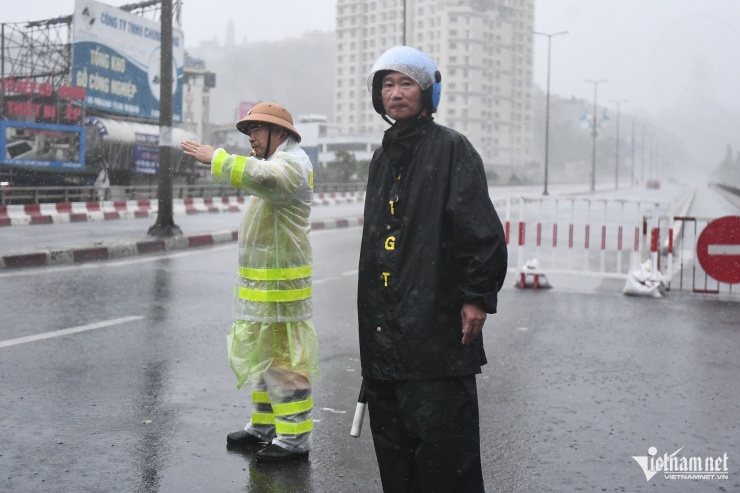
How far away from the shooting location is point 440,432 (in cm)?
292

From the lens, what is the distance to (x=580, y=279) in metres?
12.9

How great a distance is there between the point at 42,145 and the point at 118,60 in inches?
487

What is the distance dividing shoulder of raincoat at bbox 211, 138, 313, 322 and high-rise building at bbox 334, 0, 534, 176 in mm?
109093

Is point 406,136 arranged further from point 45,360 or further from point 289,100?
point 289,100

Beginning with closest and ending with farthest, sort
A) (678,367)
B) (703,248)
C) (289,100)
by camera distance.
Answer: (678,367) → (703,248) → (289,100)

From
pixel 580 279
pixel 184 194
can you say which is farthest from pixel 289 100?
pixel 580 279

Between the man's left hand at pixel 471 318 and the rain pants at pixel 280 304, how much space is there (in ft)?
4.70

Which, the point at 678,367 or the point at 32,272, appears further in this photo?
the point at 32,272

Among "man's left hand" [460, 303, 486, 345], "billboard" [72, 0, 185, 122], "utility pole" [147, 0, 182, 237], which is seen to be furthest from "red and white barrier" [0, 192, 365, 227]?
"man's left hand" [460, 303, 486, 345]

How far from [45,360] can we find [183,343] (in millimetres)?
1154

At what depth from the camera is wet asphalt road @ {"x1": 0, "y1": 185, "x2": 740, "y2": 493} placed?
4004 millimetres

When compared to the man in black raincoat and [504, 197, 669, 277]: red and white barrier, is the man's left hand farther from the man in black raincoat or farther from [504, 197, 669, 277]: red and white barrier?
[504, 197, 669, 277]: red and white barrier

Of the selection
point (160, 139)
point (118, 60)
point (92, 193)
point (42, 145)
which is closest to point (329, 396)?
point (160, 139)

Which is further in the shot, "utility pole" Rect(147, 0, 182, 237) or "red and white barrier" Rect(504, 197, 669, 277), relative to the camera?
"utility pole" Rect(147, 0, 182, 237)
